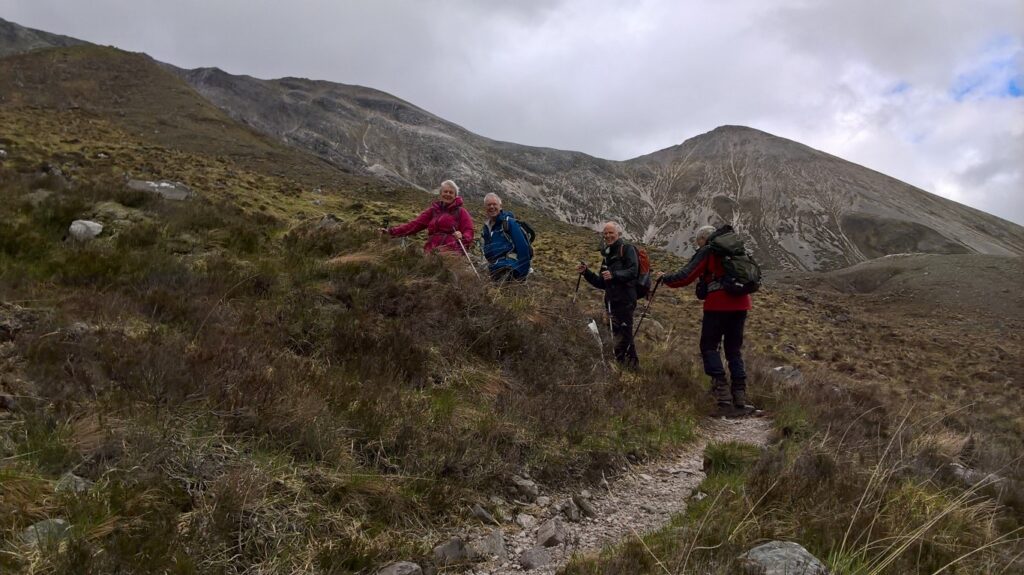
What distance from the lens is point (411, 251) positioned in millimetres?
7172

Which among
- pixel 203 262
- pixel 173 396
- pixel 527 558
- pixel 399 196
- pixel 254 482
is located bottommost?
pixel 527 558

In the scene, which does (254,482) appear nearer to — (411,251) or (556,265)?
(411,251)

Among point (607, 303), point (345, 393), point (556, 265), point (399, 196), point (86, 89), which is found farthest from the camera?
point (86, 89)

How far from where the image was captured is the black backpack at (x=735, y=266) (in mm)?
6277

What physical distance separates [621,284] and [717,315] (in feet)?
4.27

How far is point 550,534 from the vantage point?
3211 mm

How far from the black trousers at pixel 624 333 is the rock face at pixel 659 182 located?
286 ft

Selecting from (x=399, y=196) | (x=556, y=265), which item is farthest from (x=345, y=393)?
(x=399, y=196)

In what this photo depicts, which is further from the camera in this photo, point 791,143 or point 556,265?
point 791,143

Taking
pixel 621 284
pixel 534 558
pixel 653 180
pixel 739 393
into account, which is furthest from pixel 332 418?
pixel 653 180

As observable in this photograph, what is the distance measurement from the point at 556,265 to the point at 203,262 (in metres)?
19.7

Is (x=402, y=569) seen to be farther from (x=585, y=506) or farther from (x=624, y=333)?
(x=624, y=333)

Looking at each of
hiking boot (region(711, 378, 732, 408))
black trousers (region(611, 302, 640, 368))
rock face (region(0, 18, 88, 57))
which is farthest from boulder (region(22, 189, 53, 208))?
rock face (region(0, 18, 88, 57))

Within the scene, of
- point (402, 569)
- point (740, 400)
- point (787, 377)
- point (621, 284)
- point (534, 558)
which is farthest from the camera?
point (787, 377)
